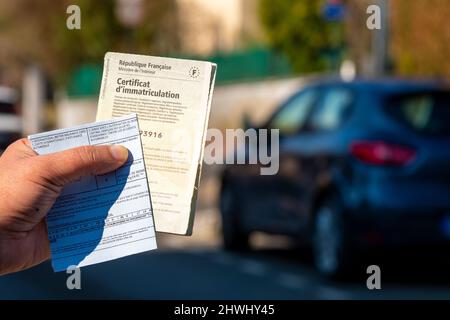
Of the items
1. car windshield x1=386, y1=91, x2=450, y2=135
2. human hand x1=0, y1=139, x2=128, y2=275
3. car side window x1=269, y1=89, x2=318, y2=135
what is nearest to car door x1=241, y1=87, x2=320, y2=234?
car side window x1=269, y1=89, x2=318, y2=135

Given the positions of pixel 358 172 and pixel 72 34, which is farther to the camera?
pixel 72 34

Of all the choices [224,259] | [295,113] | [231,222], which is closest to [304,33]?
[224,259]

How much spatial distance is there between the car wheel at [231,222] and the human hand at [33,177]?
32.0 ft

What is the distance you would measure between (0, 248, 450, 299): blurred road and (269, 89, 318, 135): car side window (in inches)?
46.6

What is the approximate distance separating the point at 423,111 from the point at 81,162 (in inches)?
314

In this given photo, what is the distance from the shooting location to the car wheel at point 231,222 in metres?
11.9

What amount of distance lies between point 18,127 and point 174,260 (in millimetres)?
10741

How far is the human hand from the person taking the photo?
1.89 m

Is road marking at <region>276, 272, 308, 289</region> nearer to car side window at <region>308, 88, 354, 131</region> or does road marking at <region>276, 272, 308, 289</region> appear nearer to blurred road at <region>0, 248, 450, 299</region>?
blurred road at <region>0, 248, 450, 299</region>

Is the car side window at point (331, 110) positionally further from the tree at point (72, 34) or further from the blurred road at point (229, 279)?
the tree at point (72, 34)

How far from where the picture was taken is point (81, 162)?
6.25ft

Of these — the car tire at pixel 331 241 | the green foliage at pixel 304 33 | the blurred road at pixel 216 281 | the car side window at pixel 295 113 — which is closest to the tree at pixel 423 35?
the blurred road at pixel 216 281

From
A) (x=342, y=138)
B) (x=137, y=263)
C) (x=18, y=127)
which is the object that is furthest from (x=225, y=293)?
(x=18, y=127)

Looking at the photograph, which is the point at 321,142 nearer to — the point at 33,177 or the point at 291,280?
the point at 291,280
